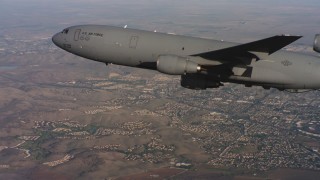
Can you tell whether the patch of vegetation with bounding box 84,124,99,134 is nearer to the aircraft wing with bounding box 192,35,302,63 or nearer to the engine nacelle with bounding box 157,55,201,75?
the engine nacelle with bounding box 157,55,201,75

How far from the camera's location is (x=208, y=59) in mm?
26844

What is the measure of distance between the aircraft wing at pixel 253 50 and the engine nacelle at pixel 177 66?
1.24 metres

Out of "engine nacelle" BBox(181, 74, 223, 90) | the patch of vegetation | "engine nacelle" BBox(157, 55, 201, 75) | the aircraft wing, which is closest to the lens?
the aircraft wing

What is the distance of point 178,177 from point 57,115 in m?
46.1

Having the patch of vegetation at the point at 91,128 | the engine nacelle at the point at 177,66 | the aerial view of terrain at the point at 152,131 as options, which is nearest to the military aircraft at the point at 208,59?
the engine nacelle at the point at 177,66

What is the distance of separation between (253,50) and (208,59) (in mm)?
3185

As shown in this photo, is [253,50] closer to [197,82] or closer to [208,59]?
[208,59]

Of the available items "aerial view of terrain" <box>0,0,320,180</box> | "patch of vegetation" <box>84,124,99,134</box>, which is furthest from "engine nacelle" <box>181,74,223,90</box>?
"patch of vegetation" <box>84,124,99,134</box>

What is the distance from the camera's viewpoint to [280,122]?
93.6 m

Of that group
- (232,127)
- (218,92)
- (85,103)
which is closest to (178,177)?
(232,127)

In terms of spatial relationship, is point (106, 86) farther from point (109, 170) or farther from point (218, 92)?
point (109, 170)

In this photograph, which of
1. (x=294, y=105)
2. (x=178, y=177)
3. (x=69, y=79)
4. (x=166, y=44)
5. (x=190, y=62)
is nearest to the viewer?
(x=190, y=62)

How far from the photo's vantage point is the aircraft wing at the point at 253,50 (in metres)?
22.9

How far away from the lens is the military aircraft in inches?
1029
